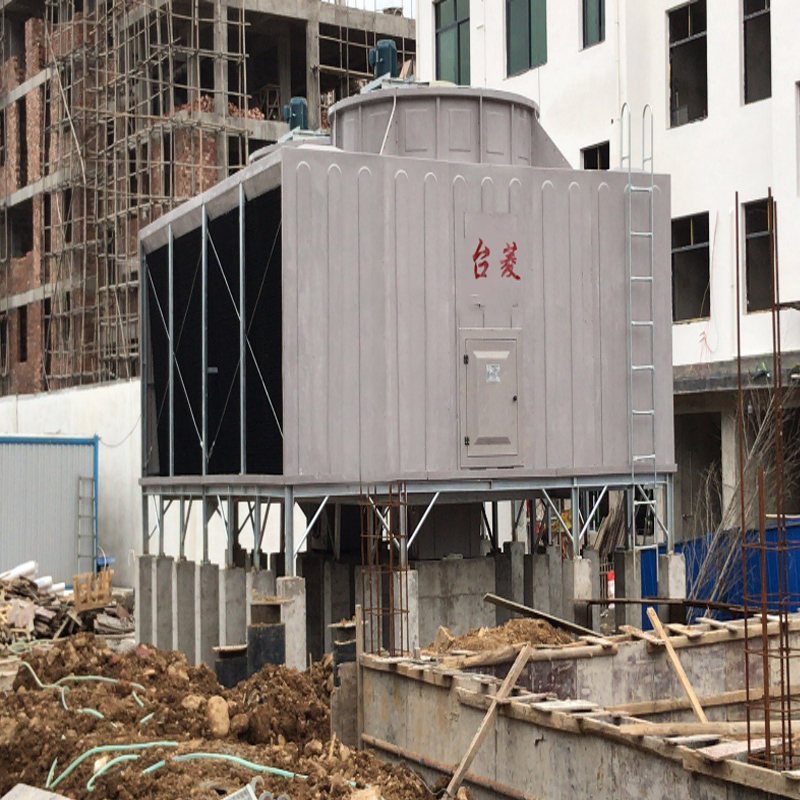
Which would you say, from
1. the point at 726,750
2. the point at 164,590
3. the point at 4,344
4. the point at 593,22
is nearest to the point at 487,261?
the point at 164,590

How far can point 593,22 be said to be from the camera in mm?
30516

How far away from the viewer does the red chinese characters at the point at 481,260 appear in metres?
19.0

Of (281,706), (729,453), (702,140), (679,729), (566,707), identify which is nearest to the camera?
(679,729)

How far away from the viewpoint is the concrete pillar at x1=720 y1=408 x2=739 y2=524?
88.8ft

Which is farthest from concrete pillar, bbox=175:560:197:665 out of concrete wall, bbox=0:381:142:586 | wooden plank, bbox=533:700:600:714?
concrete wall, bbox=0:381:142:586

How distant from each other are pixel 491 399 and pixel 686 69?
13.5 m

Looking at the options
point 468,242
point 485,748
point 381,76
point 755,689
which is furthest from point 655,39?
point 485,748

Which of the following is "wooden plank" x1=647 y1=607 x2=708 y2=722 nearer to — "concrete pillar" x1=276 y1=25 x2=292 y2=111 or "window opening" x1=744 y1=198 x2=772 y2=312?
"window opening" x1=744 y1=198 x2=772 y2=312

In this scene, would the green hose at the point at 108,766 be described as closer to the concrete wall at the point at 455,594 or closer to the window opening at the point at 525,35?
the concrete wall at the point at 455,594

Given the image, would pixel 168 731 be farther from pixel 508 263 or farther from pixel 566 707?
pixel 508 263

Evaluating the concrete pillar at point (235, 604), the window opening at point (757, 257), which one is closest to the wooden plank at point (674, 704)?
the concrete pillar at point (235, 604)

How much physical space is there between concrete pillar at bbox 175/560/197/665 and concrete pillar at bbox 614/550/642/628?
7.05 metres

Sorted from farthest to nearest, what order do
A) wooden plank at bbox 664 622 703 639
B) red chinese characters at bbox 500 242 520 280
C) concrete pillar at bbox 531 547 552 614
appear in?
concrete pillar at bbox 531 547 552 614 → red chinese characters at bbox 500 242 520 280 → wooden plank at bbox 664 622 703 639

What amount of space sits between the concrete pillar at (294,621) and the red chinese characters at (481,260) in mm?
5226
